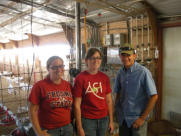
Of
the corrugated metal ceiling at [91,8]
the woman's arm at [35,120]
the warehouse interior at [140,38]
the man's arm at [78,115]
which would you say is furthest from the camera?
the warehouse interior at [140,38]

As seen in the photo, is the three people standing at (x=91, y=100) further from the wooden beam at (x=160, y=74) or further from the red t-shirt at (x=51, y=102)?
the wooden beam at (x=160, y=74)

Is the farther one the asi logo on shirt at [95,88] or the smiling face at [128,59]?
the smiling face at [128,59]

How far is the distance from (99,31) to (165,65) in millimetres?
2218

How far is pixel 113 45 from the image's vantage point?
13.0 ft

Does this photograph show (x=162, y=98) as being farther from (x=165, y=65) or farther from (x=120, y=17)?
(x=120, y=17)

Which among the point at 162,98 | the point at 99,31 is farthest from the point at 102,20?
the point at 162,98

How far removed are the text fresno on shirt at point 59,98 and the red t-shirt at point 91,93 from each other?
71mm

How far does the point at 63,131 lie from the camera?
1.22 meters

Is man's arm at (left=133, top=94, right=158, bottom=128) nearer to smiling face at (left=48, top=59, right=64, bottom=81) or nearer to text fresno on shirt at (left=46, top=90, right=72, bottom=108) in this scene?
text fresno on shirt at (left=46, top=90, right=72, bottom=108)

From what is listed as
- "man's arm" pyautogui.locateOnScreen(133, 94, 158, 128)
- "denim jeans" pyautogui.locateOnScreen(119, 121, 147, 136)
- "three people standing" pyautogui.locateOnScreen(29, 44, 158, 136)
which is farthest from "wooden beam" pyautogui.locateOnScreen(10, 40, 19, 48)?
"man's arm" pyautogui.locateOnScreen(133, 94, 158, 128)

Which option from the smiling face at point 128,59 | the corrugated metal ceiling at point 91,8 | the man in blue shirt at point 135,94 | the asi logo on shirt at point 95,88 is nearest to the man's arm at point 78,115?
the asi logo on shirt at point 95,88

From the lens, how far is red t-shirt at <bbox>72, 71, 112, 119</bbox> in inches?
48.7

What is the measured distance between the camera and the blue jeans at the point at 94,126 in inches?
A: 50.2

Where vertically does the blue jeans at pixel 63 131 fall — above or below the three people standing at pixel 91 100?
below
